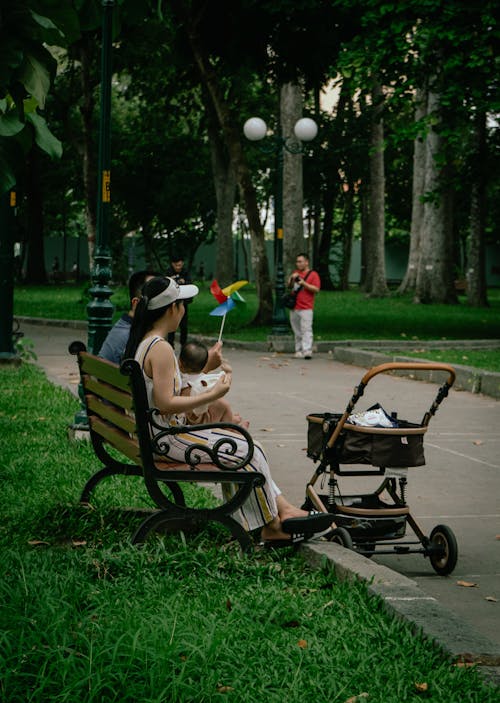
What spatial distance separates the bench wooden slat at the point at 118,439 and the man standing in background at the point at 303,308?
12594 mm

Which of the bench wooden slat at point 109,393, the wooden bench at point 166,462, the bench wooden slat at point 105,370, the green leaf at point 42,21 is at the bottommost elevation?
the wooden bench at point 166,462

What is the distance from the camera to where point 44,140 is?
146 inches

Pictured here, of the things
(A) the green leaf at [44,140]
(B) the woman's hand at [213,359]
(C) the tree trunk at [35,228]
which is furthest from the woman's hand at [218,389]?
(C) the tree trunk at [35,228]

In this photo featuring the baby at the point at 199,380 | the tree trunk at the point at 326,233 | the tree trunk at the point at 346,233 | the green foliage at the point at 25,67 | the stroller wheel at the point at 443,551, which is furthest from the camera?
→ the tree trunk at the point at 346,233

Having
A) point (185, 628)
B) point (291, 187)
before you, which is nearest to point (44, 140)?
point (185, 628)

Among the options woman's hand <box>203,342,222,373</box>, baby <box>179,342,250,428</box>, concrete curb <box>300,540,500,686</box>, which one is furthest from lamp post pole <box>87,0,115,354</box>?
concrete curb <box>300,540,500,686</box>

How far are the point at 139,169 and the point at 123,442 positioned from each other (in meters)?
47.4

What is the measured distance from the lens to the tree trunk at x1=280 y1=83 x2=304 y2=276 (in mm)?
28844

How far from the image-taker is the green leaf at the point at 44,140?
12.1 feet

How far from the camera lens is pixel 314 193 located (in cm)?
5444

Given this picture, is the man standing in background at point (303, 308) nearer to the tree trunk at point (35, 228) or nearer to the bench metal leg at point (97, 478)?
the bench metal leg at point (97, 478)

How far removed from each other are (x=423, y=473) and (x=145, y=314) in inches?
147

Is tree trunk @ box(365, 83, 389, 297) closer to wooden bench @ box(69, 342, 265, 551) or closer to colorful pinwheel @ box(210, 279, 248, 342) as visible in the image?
colorful pinwheel @ box(210, 279, 248, 342)

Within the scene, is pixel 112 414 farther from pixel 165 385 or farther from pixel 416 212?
pixel 416 212
